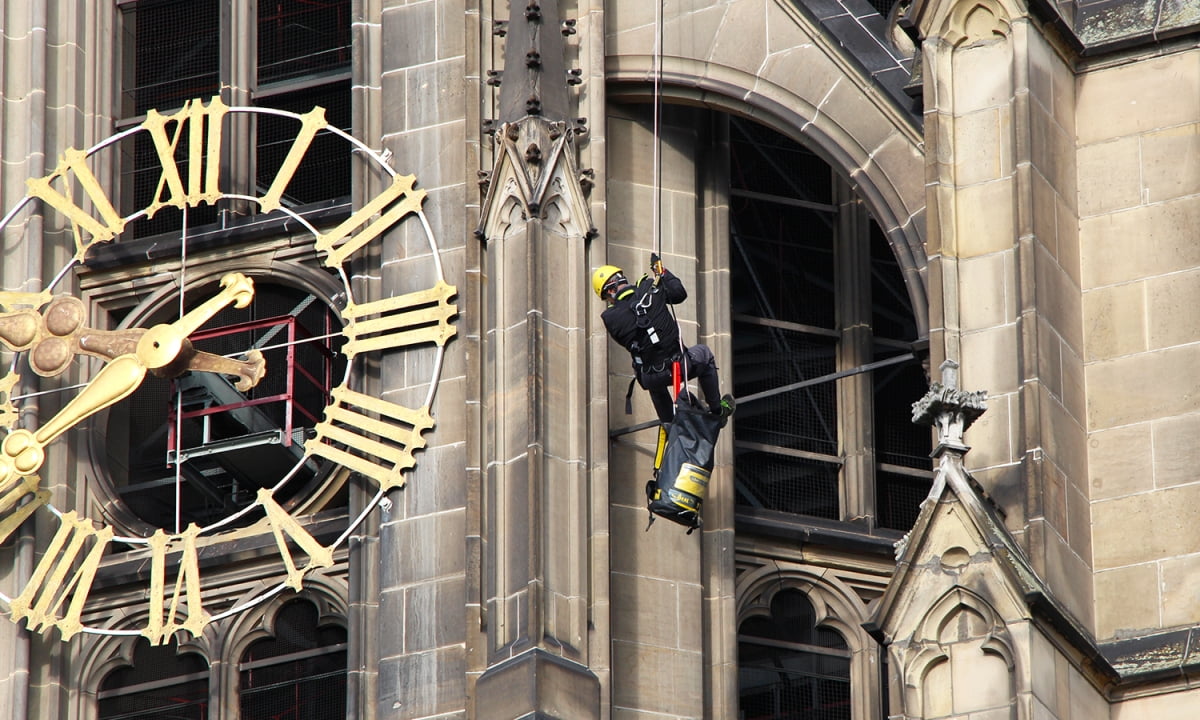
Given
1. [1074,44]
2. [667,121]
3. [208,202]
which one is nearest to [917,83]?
[1074,44]

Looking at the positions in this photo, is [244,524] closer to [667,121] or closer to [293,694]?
[293,694]

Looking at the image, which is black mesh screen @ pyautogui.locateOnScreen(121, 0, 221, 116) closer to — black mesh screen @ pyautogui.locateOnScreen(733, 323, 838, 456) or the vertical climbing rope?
the vertical climbing rope

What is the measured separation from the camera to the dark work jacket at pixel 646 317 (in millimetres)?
25984

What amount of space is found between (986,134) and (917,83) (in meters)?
1.13

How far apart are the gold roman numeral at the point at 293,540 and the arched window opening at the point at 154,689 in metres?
1.04

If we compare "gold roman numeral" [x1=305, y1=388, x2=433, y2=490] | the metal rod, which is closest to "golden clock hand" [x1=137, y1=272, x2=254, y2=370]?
"gold roman numeral" [x1=305, y1=388, x2=433, y2=490]

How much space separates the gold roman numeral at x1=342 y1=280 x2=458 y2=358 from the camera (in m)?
27.7

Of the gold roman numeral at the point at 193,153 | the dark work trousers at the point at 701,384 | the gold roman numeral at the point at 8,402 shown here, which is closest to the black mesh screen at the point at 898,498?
the dark work trousers at the point at 701,384

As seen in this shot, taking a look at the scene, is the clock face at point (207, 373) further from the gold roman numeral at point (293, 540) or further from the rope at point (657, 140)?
the rope at point (657, 140)

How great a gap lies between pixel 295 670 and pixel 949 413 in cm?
657

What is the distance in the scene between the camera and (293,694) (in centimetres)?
2861

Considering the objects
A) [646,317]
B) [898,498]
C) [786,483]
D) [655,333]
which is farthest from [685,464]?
[898,498]

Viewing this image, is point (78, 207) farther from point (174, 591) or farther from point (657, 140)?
point (657, 140)

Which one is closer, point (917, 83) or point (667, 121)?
point (917, 83)
